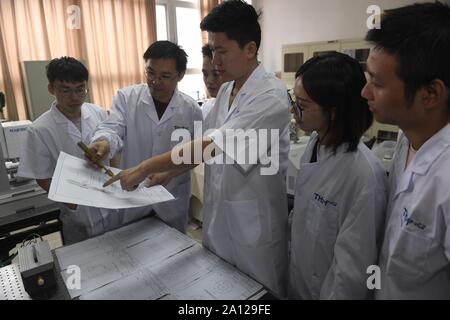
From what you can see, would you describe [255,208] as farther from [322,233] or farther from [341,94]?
[341,94]

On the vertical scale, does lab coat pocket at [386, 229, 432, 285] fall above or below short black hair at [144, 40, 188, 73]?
below

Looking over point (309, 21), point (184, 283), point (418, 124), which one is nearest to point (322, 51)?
point (309, 21)

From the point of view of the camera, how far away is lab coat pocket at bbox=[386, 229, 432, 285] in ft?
2.18

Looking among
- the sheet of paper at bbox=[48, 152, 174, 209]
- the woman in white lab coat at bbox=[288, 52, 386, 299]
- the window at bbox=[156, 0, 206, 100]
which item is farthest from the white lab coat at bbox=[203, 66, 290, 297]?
the window at bbox=[156, 0, 206, 100]

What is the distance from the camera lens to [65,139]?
1508 mm

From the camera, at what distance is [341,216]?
2.82ft

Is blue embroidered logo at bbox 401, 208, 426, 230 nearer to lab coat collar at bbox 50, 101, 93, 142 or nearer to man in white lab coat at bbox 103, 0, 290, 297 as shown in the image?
man in white lab coat at bbox 103, 0, 290, 297

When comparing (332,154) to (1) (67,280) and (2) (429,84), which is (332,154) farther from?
(1) (67,280)

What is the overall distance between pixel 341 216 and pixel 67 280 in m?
0.77

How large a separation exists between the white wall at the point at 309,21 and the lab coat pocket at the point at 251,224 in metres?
3.20

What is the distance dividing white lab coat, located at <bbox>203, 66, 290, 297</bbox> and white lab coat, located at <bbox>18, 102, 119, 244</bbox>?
24.0 inches

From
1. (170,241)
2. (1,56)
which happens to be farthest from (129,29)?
(170,241)

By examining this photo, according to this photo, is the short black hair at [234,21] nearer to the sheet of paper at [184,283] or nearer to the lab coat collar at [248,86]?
the lab coat collar at [248,86]

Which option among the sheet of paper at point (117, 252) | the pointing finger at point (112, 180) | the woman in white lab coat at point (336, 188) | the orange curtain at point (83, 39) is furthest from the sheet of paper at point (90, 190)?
the orange curtain at point (83, 39)
